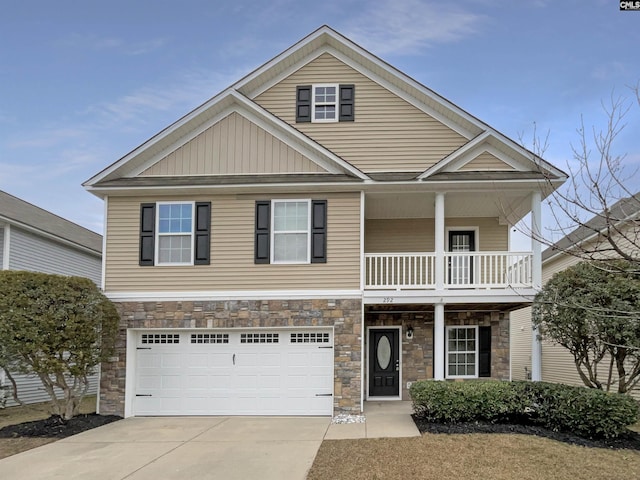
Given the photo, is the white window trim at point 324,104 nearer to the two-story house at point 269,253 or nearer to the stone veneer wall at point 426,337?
the two-story house at point 269,253

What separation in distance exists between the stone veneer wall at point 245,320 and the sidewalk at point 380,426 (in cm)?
88

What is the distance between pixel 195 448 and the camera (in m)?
9.38

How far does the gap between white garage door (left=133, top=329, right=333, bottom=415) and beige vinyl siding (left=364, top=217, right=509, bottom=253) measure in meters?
3.62

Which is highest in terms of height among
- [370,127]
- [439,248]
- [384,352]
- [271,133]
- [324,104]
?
[324,104]

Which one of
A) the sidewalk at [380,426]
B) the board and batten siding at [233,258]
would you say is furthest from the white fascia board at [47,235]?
the sidewalk at [380,426]

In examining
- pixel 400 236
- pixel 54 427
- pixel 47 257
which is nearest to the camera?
pixel 54 427

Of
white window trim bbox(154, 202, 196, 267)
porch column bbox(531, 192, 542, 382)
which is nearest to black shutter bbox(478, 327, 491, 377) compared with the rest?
porch column bbox(531, 192, 542, 382)

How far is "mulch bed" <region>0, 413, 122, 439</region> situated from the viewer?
10750 millimetres

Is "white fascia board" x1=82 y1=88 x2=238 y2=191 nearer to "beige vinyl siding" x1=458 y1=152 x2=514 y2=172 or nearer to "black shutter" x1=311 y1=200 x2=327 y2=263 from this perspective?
"black shutter" x1=311 y1=200 x2=327 y2=263

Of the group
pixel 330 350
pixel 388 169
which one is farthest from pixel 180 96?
pixel 330 350

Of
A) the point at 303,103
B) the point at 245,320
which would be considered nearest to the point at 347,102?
the point at 303,103

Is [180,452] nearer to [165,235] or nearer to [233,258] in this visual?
[233,258]

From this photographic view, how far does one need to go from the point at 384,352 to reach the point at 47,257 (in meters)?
10.3

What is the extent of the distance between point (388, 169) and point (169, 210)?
5.36m
